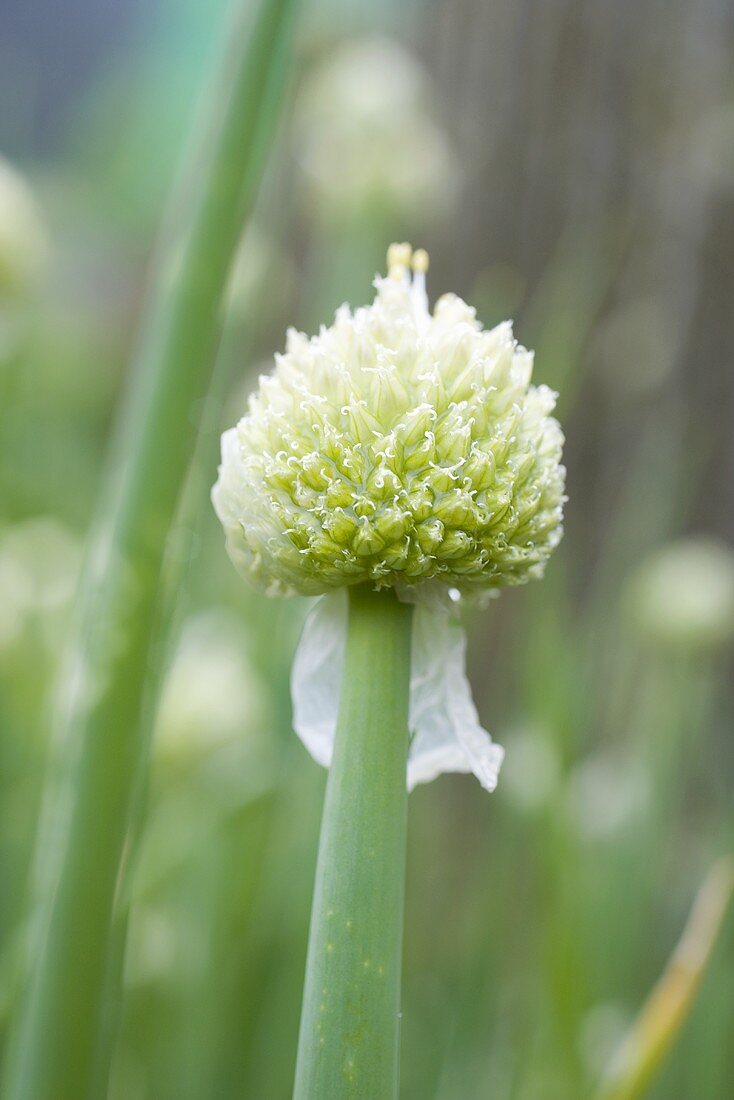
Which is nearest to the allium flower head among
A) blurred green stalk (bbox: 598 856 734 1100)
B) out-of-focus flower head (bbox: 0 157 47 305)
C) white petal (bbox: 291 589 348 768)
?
white petal (bbox: 291 589 348 768)

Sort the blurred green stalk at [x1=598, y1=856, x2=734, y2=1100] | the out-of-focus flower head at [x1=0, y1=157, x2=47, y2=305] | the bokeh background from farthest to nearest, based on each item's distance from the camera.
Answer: the out-of-focus flower head at [x1=0, y1=157, x2=47, y2=305] < the bokeh background < the blurred green stalk at [x1=598, y1=856, x2=734, y2=1100]

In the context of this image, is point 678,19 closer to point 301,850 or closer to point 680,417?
point 680,417

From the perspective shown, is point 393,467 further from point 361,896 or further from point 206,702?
point 206,702

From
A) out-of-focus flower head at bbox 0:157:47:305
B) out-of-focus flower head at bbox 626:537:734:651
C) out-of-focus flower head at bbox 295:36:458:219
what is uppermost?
out-of-focus flower head at bbox 295:36:458:219

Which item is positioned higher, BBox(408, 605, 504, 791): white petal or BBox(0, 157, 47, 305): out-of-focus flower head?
BBox(0, 157, 47, 305): out-of-focus flower head

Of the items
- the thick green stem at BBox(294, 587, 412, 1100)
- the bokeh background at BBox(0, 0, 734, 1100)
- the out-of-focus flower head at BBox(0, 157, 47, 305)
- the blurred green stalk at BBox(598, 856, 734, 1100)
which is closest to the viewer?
the thick green stem at BBox(294, 587, 412, 1100)

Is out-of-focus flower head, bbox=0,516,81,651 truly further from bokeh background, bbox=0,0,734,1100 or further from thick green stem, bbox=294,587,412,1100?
thick green stem, bbox=294,587,412,1100

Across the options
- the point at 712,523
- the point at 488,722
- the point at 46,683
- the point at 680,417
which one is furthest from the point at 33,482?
the point at 712,523

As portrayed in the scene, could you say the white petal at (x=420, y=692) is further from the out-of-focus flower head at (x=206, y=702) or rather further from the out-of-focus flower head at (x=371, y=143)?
the out-of-focus flower head at (x=371, y=143)
